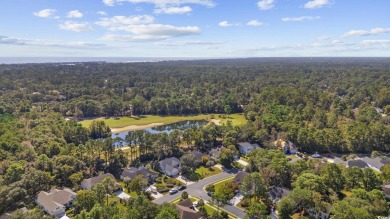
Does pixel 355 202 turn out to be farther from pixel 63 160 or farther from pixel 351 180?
pixel 63 160

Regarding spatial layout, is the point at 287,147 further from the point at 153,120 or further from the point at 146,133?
the point at 153,120

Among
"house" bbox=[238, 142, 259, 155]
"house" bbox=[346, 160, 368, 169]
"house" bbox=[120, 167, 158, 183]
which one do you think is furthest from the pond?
"house" bbox=[346, 160, 368, 169]

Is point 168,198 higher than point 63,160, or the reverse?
point 63,160

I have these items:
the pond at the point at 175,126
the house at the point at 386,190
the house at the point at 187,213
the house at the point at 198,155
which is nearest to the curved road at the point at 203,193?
the house at the point at 187,213

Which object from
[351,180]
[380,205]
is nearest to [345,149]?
[351,180]

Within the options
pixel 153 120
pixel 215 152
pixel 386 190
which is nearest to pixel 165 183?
pixel 215 152

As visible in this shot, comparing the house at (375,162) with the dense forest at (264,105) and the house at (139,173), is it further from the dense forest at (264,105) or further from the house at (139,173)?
the house at (139,173)
